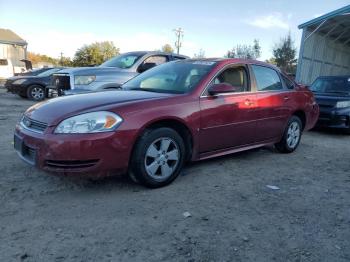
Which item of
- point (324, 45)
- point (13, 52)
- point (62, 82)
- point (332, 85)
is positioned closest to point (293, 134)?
point (332, 85)

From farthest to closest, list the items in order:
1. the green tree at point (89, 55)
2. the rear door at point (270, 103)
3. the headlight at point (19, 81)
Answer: the green tree at point (89, 55) < the headlight at point (19, 81) < the rear door at point (270, 103)

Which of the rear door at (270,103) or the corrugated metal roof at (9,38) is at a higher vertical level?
the corrugated metal roof at (9,38)

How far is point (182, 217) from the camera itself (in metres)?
3.34

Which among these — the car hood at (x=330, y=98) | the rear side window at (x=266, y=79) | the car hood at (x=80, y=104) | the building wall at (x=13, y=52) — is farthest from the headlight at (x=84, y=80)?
the building wall at (x=13, y=52)

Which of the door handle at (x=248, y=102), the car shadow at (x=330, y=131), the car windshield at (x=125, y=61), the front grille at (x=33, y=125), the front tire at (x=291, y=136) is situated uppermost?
the car windshield at (x=125, y=61)

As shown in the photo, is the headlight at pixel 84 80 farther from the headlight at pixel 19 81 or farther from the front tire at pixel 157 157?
the headlight at pixel 19 81

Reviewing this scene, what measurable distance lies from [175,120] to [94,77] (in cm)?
477

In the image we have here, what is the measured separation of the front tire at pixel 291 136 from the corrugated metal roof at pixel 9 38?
40.9 metres

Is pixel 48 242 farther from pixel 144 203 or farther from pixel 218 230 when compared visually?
pixel 218 230

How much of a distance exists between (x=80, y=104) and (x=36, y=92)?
11360 millimetres

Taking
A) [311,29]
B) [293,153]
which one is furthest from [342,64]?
[293,153]

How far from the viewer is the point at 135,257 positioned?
265 cm

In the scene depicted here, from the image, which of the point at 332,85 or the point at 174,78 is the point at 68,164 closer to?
the point at 174,78

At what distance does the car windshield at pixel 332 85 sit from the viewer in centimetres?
928
